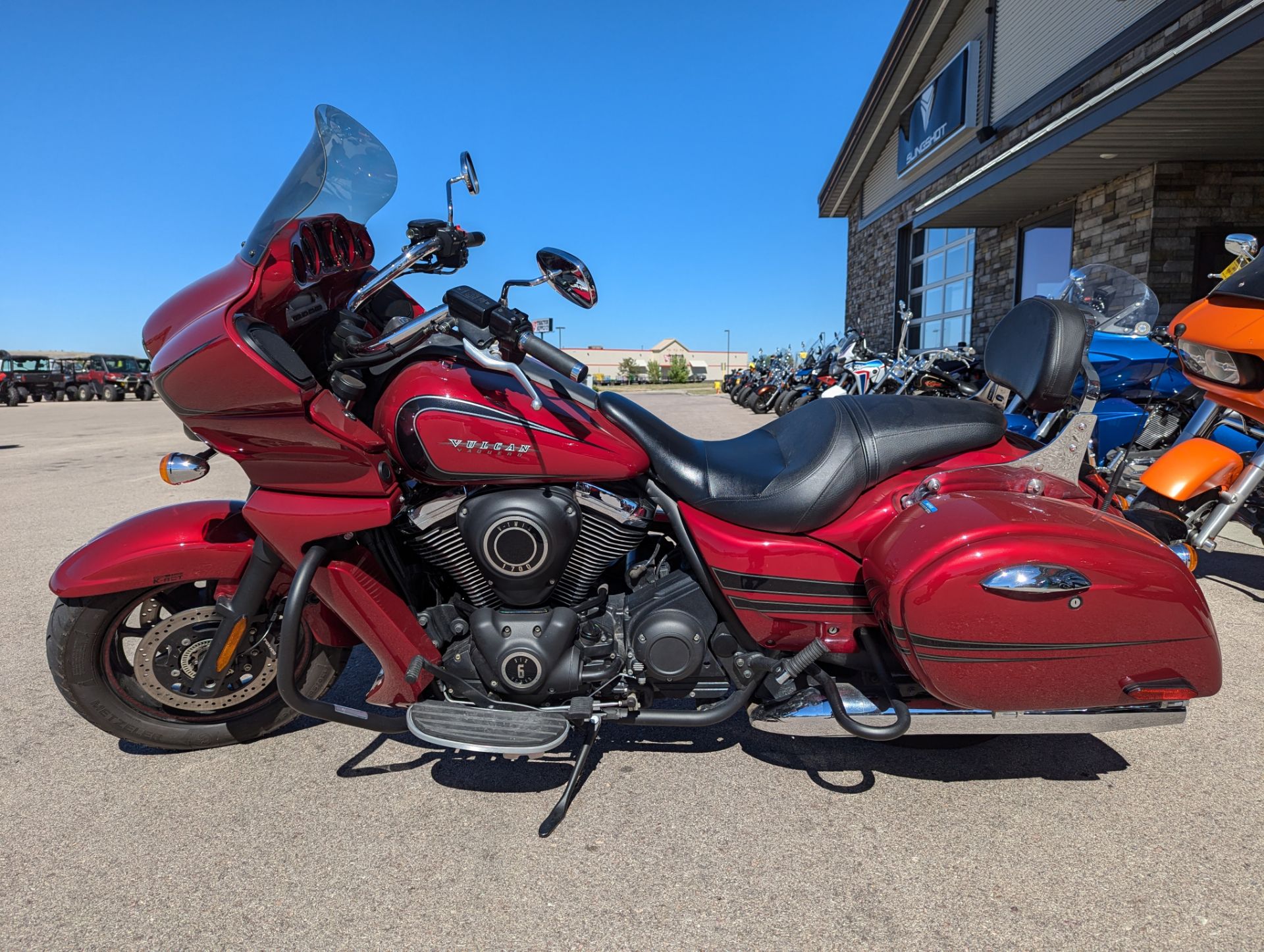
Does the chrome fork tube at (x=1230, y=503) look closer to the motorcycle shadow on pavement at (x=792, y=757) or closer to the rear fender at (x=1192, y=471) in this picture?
the rear fender at (x=1192, y=471)

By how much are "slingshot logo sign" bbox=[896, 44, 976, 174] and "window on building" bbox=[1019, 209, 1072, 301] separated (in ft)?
10.0

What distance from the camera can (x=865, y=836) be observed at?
1990 millimetres

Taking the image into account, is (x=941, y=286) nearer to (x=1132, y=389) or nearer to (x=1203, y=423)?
(x=1132, y=389)

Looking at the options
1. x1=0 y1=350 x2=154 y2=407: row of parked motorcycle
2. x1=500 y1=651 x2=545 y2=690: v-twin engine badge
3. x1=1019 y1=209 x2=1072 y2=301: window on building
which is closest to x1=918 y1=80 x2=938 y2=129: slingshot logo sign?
x1=1019 y1=209 x2=1072 y2=301: window on building

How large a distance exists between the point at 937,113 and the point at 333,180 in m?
16.4

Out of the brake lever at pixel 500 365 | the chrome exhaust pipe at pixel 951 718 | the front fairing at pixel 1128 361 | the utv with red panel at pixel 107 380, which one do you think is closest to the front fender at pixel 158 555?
the brake lever at pixel 500 365

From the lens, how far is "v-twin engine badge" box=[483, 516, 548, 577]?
1928 millimetres

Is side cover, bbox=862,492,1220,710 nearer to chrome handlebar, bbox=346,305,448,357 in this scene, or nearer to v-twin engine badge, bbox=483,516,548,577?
v-twin engine badge, bbox=483,516,548,577

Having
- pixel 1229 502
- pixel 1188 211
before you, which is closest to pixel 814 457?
pixel 1229 502

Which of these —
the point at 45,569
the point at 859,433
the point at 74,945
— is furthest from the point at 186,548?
the point at 45,569

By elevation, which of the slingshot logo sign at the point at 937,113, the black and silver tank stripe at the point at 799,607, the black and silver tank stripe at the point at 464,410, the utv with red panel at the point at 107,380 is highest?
the slingshot logo sign at the point at 937,113

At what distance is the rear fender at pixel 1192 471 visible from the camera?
2.52 meters

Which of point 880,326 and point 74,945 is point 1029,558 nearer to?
point 74,945

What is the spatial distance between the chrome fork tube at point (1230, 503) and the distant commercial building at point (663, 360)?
86.7 metres
